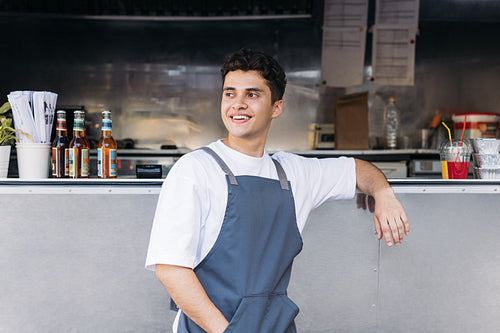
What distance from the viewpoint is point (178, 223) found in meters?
0.99

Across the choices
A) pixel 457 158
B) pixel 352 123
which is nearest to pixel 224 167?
pixel 457 158

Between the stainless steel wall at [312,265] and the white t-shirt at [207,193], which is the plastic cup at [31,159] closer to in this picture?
the stainless steel wall at [312,265]

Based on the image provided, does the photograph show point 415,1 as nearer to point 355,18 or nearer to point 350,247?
point 355,18

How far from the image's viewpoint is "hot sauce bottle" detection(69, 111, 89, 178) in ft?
4.73

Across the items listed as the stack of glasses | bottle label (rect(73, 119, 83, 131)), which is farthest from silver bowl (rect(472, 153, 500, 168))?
bottle label (rect(73, 119, 83, 131))

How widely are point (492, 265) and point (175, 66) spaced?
10.1 feet

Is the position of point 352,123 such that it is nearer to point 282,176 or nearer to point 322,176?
point 322,176

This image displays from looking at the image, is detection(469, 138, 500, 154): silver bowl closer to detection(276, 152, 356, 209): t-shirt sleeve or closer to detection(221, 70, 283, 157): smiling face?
detection(276, 152, 356, 209): t-shirt sleeve

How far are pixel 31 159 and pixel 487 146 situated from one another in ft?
5.02

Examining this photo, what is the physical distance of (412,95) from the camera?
393 centimetres

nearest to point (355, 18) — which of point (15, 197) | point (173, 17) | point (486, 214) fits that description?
point (173, 17)

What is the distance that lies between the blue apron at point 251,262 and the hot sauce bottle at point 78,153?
0.54 metres

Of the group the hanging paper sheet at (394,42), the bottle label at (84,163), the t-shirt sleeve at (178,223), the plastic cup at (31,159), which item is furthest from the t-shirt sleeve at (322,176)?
the hanging paper sheet at (394,42)

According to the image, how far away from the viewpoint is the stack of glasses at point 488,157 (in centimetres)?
153
